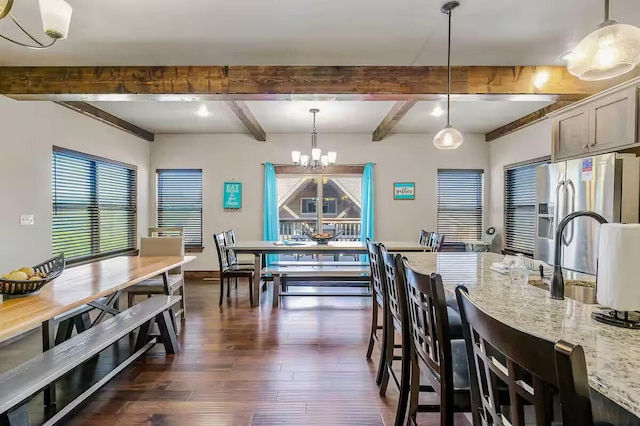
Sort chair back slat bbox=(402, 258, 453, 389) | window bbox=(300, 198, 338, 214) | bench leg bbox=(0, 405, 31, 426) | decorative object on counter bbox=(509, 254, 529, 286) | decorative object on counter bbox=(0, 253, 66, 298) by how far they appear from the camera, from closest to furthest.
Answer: chair back slat bbox=(402, 258, 453, 389) < bench leg bbox=(0, 405, 31, 426) < decorative object on counter bbox=(509, 254, 529, 286) < decorative object on counter bbox=(0, 253, 66, 298) < window bbox=(300, 198, 338, 214)

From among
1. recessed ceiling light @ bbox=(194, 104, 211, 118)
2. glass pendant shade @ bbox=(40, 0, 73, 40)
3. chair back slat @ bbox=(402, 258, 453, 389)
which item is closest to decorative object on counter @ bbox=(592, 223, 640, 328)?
chair back slat @ bbox=(402, 258, 453, 389)

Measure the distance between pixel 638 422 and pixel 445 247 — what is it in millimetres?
5450

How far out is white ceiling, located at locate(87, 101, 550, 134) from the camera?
4574 millimetres

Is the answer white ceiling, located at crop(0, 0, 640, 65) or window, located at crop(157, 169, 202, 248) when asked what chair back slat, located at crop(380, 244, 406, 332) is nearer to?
white ceiling, located at crop(0, 0, 640, 65)

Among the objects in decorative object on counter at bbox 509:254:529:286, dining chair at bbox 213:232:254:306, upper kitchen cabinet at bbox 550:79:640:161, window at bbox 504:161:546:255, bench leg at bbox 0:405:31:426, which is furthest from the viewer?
window at bbox 504:161:546:255

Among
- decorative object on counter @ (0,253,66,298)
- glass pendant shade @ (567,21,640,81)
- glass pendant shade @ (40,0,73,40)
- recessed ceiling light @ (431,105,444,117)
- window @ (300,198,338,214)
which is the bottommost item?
decorative object on counter @ (0,253,66,298)

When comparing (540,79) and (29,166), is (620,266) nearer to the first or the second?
(540,79)

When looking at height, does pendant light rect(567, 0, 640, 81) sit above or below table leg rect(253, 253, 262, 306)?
above

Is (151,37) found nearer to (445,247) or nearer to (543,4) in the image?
(543,4)

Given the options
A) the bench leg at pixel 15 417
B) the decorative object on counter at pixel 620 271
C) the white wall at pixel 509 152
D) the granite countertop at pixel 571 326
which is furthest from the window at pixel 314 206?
the decorative object on counter at pixel 620 271

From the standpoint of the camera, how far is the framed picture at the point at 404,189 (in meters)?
6.27

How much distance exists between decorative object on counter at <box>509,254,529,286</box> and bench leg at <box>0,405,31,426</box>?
96.7 inches

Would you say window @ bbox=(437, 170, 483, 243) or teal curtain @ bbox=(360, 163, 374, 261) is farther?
→ window @ bbox=(437, 170, 483, 243)

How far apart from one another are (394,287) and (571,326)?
3.23 feet
